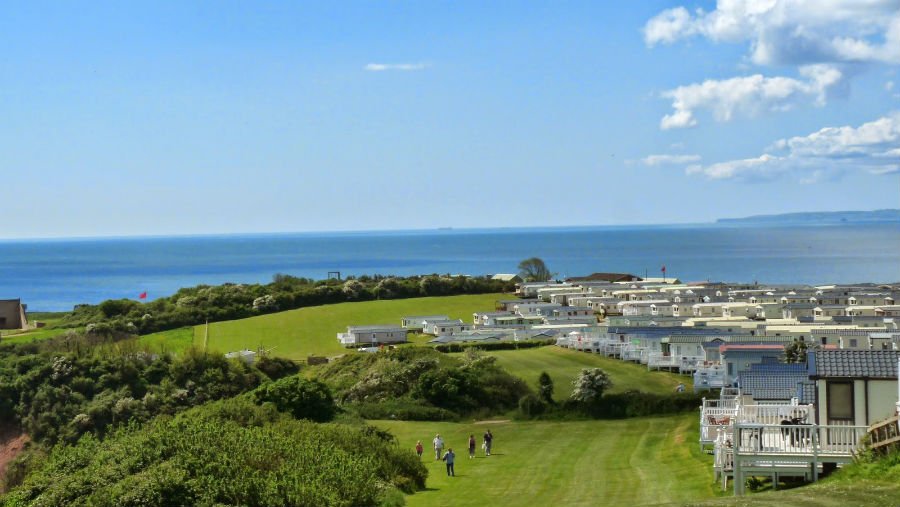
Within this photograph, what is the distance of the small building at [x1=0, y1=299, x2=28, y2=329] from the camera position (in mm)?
80250

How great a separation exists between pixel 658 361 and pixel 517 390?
32.2 ft

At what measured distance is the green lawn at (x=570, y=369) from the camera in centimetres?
4822

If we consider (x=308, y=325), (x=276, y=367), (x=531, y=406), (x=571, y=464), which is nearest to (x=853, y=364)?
(x=571, y=464)

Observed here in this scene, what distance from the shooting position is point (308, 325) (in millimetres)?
81062

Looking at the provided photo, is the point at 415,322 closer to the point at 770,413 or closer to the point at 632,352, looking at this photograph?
the point at 632,352

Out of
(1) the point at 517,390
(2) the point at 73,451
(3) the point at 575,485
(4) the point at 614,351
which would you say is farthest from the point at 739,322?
(2) the point at 73,451

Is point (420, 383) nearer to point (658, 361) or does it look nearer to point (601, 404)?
point (601, 404)

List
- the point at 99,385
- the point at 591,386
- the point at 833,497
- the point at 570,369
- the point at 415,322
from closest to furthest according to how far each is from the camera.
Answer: the point at 833,497, the point at 591,386, the point at 99,385, the point at 570,369, the point at 415,322

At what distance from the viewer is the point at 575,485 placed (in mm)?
25062

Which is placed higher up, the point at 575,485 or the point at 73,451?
the point at 73,451

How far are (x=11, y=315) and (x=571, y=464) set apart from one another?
2486 inches

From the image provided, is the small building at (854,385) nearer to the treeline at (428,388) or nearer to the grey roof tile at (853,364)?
the grey roof tile at (853,364)

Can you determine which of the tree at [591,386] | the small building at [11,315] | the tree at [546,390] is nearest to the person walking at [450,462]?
the tree at [591,386]

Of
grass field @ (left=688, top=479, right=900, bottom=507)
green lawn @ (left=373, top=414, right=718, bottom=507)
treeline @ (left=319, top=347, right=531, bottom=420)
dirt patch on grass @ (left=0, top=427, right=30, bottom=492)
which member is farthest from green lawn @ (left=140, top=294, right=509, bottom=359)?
grass field @ (left=688, top=479, right=900, bottom=507)
